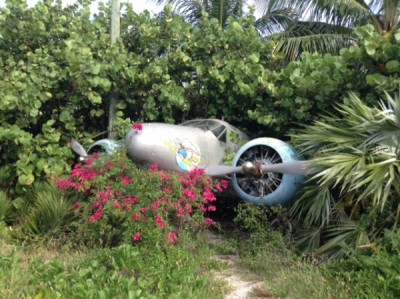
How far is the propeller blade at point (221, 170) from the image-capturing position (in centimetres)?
857

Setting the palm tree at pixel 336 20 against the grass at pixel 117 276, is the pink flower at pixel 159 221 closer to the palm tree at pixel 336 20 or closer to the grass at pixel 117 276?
the grass at pixel 117 276

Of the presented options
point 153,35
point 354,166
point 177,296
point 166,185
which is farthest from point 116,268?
point 153,35

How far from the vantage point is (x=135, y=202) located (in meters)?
7.70

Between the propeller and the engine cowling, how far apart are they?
0.76 ft

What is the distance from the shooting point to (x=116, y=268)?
5.83 m

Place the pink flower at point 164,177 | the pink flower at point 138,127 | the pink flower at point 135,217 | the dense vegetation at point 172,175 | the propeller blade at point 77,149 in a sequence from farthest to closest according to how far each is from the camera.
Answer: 1. the propeller blade at point 77,149
2. the pink flower at point 138,127
3. the pink flower at point 164,177
4. the pink flower at point 135,217
5. the dense vegetation at point 172,175

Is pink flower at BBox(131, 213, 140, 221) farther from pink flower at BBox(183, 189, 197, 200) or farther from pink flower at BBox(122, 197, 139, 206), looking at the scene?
pink flower at BBox(183, 189, 197, 200)

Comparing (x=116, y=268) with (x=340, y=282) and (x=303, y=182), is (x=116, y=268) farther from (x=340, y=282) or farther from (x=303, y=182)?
(x=303, y=182)

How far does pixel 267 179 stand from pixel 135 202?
2.33m

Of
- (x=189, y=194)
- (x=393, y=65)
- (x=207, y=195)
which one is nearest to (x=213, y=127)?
(x=207, y=195)

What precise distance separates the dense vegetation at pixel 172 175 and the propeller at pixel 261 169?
322 millimetres

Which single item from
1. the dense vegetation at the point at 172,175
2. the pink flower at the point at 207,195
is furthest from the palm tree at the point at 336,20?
the pink flower at the point at 207,195

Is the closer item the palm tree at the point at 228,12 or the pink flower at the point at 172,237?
the pink flower at the point at 172,237

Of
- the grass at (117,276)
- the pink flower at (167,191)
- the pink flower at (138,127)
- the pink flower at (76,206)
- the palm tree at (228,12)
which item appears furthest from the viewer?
the palm tree at (228,12)
